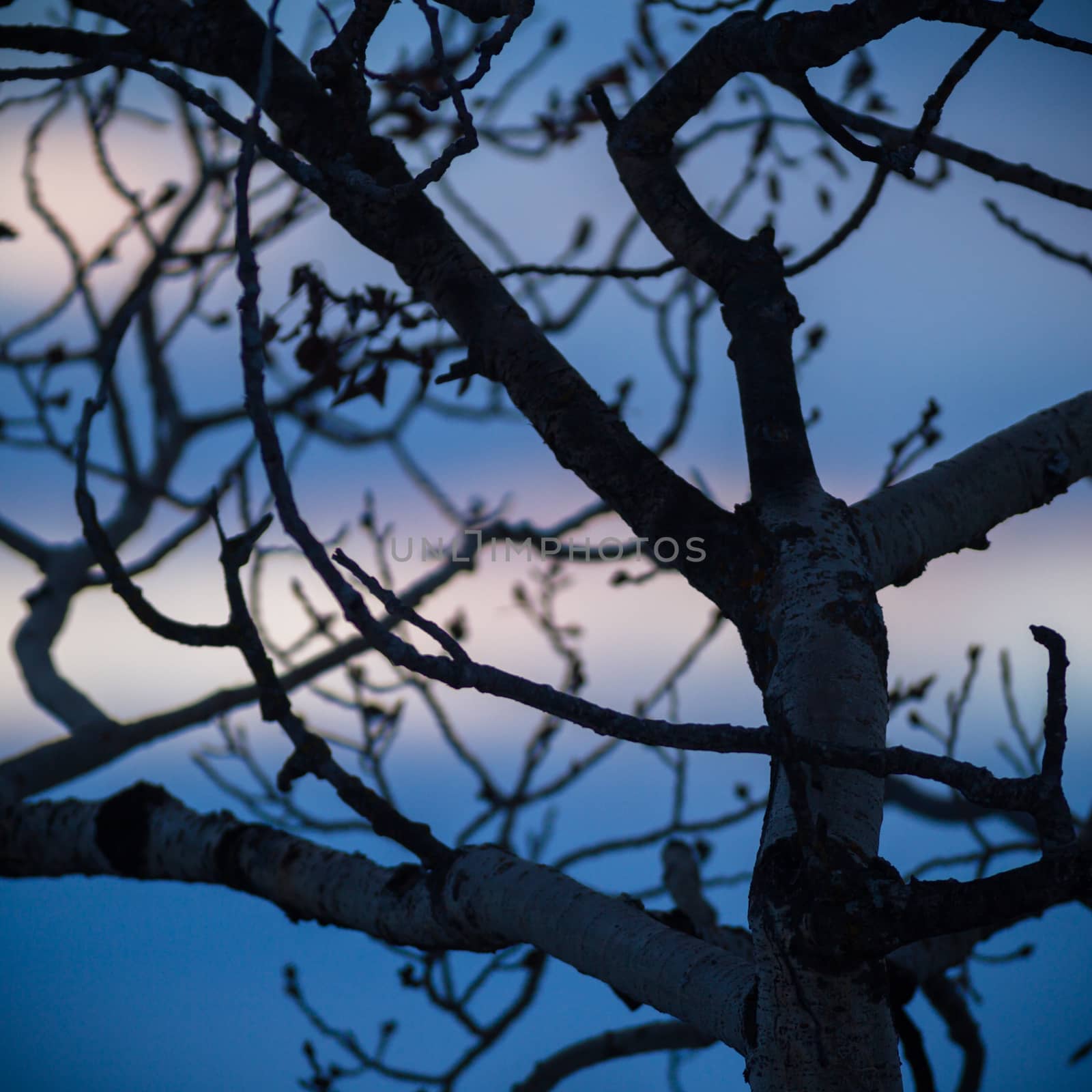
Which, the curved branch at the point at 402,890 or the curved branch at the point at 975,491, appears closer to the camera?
the curved branch at the point at 402,890

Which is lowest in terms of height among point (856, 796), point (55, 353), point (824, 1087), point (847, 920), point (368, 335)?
point (824, 1087)

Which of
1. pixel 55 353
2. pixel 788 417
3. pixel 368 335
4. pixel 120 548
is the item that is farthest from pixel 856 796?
pixel 55 353

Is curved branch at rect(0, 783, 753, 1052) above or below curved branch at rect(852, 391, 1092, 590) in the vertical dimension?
below

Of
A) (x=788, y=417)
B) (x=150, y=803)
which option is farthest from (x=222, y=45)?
(x=150, y=803)

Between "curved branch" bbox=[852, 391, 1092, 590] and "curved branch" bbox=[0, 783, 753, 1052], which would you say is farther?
"curved branch" bbox=[852, 391, 1092, 590]

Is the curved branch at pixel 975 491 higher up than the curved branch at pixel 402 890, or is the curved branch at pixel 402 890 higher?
the curved branch at pixel 975 491

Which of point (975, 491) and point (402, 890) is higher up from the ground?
point (975, 491)

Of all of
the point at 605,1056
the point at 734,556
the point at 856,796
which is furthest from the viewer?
the point at 605,1056

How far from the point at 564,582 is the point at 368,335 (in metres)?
2.97

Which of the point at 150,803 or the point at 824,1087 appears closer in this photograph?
the point at 824,1087

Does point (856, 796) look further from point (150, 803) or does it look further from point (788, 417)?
point (150, 803)

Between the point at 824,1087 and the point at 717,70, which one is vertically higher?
the point at 717,70

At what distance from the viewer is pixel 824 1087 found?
165cm

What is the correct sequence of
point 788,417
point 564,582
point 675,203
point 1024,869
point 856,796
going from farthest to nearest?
point 564,582 → point 675,203 → point 788,417 → point 856,796 → point 1024,869
